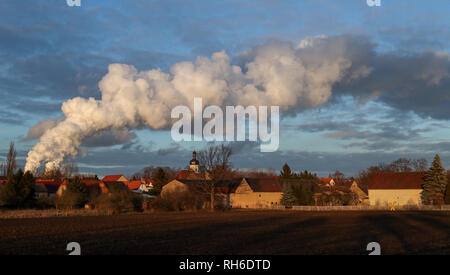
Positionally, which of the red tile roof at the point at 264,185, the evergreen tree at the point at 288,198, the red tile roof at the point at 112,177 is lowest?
the evergreen tree at the point at 288,198

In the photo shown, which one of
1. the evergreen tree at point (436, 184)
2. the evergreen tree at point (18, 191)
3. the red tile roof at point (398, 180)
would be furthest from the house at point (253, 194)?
the evergreen tree at point (18, 191)

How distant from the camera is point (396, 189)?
75.3 metres

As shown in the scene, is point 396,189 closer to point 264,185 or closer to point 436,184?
point 436,184

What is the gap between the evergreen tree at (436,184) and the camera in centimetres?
6556

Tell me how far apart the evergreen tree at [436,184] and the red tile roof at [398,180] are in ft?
20.7

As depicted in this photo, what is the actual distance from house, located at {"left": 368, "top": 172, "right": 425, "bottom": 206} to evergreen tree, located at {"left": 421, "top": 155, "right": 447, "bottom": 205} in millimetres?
6108

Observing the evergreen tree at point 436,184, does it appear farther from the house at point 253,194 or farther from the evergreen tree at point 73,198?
the evergreen tree at point 73,198

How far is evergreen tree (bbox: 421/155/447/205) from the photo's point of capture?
6556 cm

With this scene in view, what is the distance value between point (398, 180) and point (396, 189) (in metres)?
1.88

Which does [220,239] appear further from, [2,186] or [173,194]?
[2,186]
